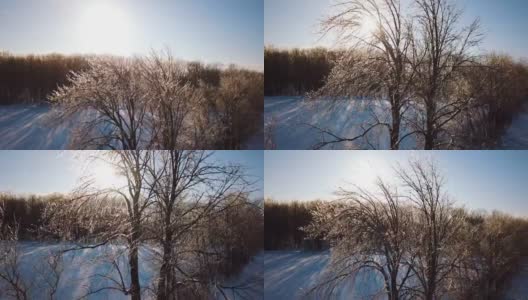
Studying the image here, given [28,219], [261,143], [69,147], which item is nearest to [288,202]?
[261,143]

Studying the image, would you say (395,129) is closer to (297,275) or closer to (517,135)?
(517,135)

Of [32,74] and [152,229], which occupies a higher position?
[32,74]

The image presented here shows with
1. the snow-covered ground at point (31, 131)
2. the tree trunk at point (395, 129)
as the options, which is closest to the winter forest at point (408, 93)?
the tree trunk at point (395, 129)

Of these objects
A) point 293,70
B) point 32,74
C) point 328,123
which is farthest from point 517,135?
point 32,74

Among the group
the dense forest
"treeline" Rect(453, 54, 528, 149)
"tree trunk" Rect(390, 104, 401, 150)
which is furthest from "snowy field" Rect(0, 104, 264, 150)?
"treeline" Rect(453, 54, 528, 149)

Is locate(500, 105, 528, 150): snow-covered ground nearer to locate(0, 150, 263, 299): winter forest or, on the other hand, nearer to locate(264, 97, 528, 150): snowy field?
→ locate(264, 97, 528, 150): snowy field

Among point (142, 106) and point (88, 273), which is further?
point (88, 273)

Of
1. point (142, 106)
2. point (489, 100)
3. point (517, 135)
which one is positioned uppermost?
point (489, 100)
